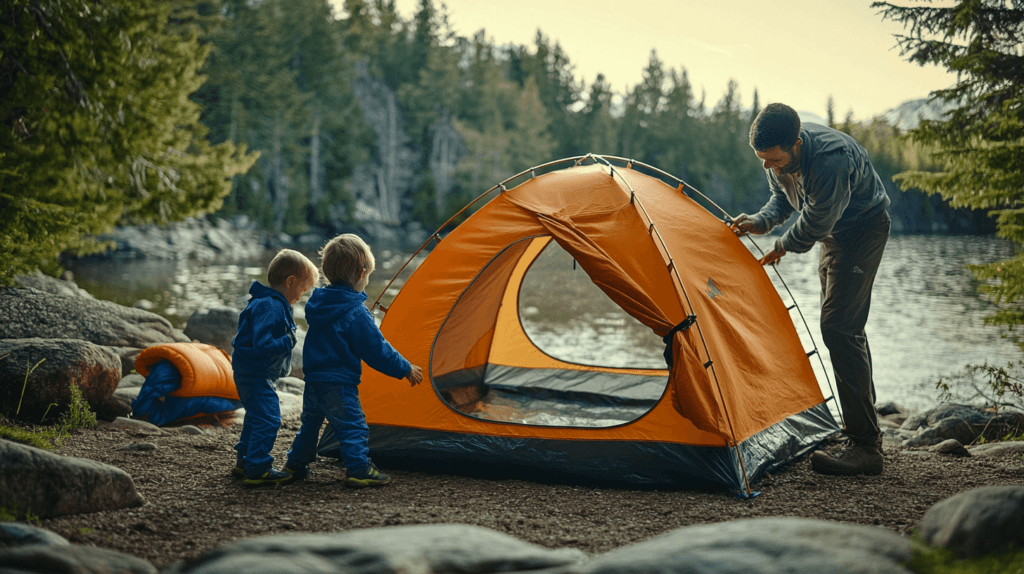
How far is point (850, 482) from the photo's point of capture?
13.1 feet

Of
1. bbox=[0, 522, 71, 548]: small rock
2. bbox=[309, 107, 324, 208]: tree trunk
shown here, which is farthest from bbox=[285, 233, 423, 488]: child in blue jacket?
bbox=[309, 107, 324, 208]: tree trunk

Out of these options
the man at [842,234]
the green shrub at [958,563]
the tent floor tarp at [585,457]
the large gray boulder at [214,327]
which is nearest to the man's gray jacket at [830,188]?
the man at [842,234]

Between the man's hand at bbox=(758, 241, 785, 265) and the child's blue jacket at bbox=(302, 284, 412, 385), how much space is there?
258 centimetres

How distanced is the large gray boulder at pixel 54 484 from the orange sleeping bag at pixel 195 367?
6.79 ft

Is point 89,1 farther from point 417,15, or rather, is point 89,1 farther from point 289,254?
point 417,15

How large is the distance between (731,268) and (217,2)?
36.0m

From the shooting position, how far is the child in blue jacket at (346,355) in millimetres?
3801

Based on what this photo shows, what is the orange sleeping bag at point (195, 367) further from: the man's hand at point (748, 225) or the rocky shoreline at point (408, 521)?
the man's hand at point (748, 225)

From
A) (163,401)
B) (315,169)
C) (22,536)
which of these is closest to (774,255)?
(22,536)

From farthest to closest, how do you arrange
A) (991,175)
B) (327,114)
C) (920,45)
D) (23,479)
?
(327,114), (920,45), (991,175), (23,479)

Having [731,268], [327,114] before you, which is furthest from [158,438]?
[327,114]

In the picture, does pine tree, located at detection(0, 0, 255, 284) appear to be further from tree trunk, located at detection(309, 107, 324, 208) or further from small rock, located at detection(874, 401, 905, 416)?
tree trunk, located at detection(309, 107, 324, 208)

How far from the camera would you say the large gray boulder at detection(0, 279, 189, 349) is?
642 centimetres

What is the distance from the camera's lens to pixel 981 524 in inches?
85.4
